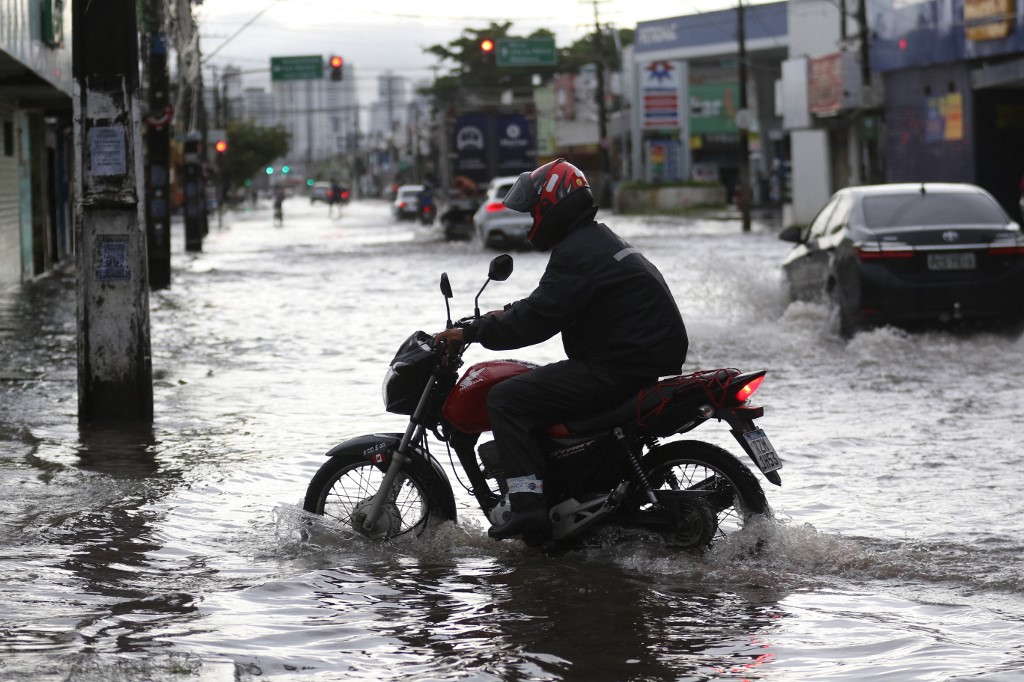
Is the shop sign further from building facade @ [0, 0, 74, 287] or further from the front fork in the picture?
the front fork

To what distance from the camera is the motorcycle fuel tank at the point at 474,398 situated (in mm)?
6238

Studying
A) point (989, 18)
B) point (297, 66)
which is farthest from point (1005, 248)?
point (297, 66)

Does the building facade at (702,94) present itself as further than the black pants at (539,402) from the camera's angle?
Yes

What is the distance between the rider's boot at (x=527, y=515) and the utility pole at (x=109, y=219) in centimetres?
457

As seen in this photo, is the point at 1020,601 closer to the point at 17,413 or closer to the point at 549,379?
Answer: the point at 549,379

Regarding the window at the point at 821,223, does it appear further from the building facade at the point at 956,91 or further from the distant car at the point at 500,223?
the distant car at the point at 500,223

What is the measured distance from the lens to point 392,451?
21.0ft

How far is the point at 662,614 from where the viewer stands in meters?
5.57

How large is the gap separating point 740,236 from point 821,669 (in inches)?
1352

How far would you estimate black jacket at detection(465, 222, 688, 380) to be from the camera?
19.8 ft

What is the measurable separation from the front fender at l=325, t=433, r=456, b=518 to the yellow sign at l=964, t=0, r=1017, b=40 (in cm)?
2442

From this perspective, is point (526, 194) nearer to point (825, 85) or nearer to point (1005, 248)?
point (1005, 248)

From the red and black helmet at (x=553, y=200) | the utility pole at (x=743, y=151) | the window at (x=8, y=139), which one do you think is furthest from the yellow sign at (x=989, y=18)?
the red and black helmet at (x=553, y=200)

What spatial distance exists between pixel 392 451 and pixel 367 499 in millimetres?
275
